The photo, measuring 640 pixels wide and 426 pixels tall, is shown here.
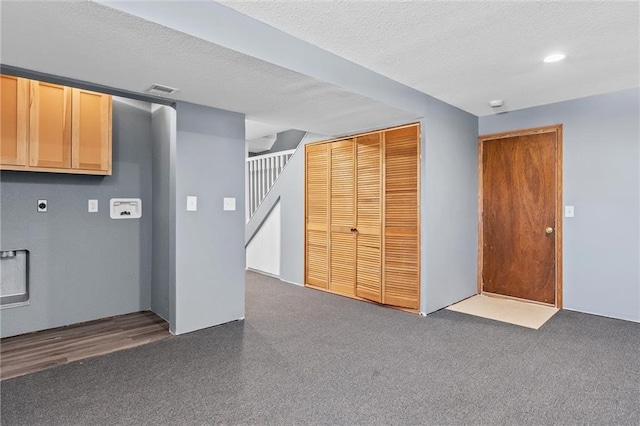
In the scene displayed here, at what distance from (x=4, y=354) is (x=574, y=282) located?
5237 millimetres

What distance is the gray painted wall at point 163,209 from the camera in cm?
315

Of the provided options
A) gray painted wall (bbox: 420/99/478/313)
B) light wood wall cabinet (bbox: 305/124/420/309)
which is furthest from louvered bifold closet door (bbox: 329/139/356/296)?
gray painted wall (bbox: 420/99/478/313)

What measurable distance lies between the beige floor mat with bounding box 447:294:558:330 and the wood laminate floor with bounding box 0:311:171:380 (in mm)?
3073

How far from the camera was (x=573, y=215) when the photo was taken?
3783 millimetres

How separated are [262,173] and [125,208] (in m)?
2.78

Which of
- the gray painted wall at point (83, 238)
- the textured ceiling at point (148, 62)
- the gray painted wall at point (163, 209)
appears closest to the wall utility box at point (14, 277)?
the gray painted wall at point (83, 238)

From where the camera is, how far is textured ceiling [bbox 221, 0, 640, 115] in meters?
2.03

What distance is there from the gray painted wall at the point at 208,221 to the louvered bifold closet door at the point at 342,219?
4.68ft

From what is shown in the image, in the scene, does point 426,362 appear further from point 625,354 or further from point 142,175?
point 142,175

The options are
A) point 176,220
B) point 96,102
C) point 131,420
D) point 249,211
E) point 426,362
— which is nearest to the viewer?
point 131,420

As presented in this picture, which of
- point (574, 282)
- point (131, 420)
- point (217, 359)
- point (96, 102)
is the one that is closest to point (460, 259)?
point (574, 282)

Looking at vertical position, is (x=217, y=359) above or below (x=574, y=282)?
below

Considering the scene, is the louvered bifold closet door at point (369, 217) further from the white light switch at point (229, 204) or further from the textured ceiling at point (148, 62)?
the white light switch at point (229, 204)

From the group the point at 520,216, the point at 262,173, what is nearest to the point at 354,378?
the point at 520,216
